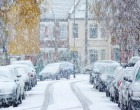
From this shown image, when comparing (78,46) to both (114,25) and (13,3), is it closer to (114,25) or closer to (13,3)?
(114,25)

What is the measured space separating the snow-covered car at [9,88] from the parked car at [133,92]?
511 centimetres

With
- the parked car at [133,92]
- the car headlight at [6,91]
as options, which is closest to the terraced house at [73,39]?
the car headlight at [6,91]

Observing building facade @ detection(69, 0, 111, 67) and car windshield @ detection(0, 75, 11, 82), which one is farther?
building facade @ detection(69, 0, 111, 67)

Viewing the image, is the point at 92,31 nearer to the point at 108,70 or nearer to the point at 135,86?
the point at 108,70

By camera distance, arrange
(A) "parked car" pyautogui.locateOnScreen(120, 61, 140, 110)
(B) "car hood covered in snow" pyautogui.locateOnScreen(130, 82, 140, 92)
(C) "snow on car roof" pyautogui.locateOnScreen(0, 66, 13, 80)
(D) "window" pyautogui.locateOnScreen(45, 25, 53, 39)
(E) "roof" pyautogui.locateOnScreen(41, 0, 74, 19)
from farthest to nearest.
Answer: (E) "roof" pyautogui.locateOnScreen(41, 0, 74, 19), (D) "window" pyautogui.locateOnScreen(45, 25, 53, 39), (C) "snow on car roof" pyautogui.locateOnScreen(0, 66, 13, 80), (B) "car hood covered in snow" pyautogui.locateOnScreen(130, 82, 140, 92), (A) "parked car" pyautogui.locateOnScreen(120, 61, 140, 110)

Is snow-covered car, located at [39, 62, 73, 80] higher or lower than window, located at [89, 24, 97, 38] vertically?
lower

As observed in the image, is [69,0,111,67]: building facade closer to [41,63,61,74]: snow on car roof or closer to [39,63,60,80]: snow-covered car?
[41,63,61,74]: snow on car roof

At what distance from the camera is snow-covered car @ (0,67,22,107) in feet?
77.5

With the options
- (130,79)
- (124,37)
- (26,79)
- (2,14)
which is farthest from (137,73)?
(124,37)

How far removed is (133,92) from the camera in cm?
1894

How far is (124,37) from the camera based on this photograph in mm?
43594

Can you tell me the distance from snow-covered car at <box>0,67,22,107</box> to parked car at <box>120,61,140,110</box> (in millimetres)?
5108

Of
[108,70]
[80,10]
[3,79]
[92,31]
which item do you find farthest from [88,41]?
[3,79]

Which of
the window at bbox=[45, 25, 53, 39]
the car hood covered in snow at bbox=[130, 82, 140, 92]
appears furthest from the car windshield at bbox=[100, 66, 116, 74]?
the window at bbox=[45, 25, 53, 39]
